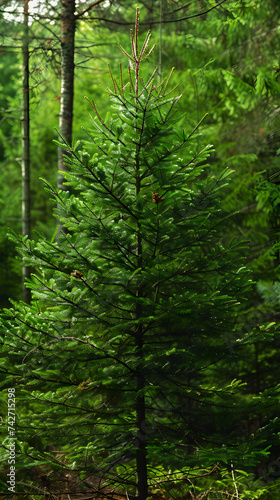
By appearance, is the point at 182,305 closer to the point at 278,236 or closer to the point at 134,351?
the point at 134,351

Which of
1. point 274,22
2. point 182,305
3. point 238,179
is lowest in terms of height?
point 182,305

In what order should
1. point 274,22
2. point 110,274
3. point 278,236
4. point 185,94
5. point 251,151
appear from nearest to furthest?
point 110,274 < point 278,236 < point 274,22 < point 251,151 < point 185,94

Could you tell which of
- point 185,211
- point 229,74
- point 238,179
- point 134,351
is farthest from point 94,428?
point 229,74

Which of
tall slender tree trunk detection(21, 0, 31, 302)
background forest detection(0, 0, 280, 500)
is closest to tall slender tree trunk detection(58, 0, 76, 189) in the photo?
background forest detection(0, 0, 280, 500)

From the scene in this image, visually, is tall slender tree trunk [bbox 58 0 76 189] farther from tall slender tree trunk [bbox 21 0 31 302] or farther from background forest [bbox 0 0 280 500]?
tall slender tree trunk [bbox 21 0 31 302]

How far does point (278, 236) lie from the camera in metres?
6.25

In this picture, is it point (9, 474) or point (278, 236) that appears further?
Result: point (278, 236)

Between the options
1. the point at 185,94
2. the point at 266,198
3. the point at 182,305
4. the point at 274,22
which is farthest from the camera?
the point at 185,94

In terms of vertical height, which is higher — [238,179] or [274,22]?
[274,22]

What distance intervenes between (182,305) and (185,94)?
6.95 m

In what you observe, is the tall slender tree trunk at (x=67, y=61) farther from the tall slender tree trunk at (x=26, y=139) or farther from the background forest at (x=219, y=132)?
the tall slender tree trunk at (x=26, y=139)

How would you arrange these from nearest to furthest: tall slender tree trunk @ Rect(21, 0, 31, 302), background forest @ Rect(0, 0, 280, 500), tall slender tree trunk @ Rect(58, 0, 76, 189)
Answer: background forest @ Rect(0, 0, 280, 500)
tall slender tree trunk @ Rect(58, 0, 76, 189)
tall slender tree trunk @ Rect(21, 0, 31, 302)

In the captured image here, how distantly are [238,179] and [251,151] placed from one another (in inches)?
24.0

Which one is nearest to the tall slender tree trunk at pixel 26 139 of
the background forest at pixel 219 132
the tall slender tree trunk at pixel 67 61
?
the background forest at pixel 219 132
